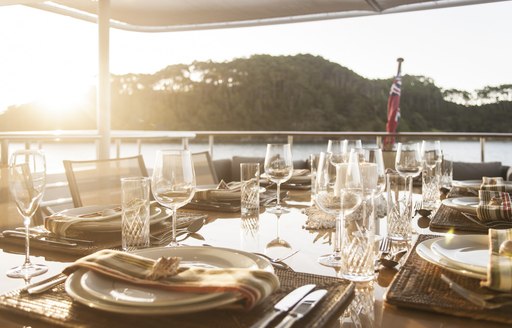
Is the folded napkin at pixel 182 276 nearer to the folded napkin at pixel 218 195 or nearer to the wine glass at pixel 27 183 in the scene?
the wine glass at pixel 27 183

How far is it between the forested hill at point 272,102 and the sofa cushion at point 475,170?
7.70 m

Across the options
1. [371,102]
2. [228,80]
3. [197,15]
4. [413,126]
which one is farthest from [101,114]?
[228,80]

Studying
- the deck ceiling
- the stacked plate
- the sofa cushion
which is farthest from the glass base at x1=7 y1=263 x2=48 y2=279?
the deck ceiling

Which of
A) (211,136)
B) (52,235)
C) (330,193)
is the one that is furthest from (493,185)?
(211,136)

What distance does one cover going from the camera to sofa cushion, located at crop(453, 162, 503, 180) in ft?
14.5

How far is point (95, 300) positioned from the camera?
66 cm

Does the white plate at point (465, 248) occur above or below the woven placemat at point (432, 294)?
above

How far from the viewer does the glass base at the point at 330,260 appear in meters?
1.00

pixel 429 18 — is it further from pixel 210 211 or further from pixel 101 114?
pixel 210 211

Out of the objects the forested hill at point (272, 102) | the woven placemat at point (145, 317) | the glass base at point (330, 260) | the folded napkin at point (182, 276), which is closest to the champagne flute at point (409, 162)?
the glass base at point (330, 260)

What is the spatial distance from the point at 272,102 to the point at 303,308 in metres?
22.8

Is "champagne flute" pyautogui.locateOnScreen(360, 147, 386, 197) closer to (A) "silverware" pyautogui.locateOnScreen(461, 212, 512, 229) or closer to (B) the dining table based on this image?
(B) the dining table

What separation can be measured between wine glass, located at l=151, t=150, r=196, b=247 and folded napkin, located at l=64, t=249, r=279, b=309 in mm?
316

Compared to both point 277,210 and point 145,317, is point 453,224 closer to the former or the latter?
point 277,210
